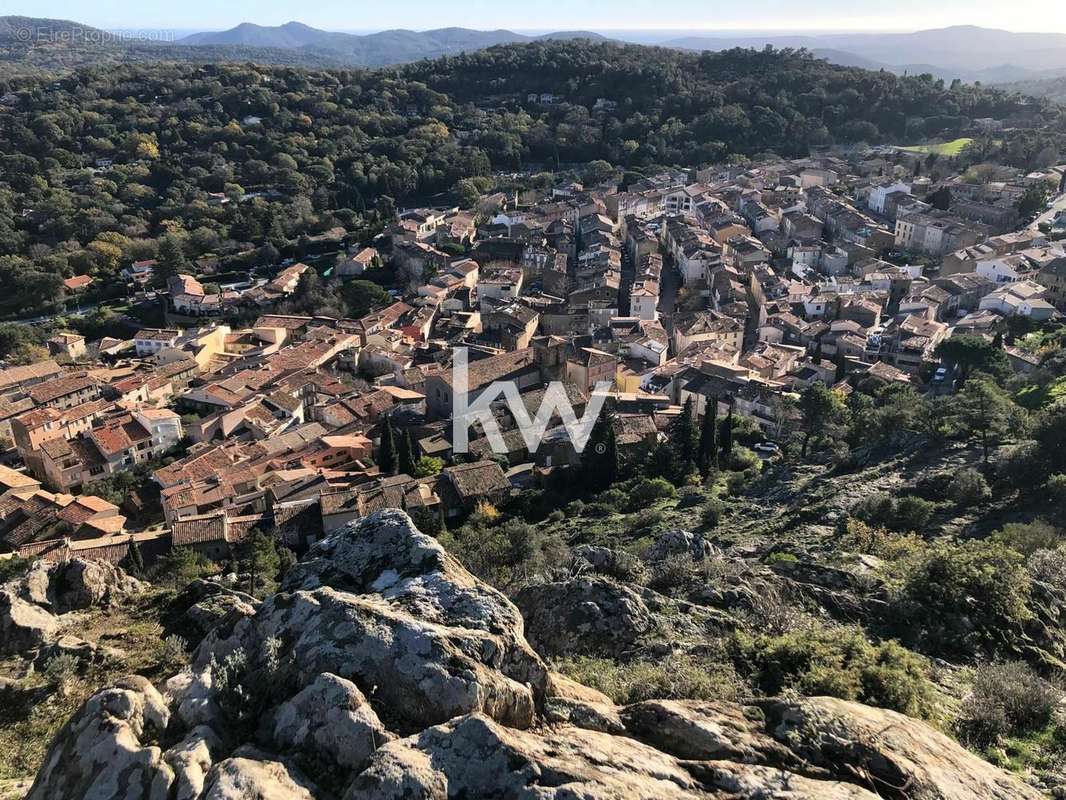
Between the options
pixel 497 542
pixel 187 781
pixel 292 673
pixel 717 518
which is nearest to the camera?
pixel 187 781

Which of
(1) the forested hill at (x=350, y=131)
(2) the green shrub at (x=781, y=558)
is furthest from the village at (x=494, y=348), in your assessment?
(2) the green shrub at (x=781, y=558)

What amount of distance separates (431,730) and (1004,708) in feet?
24.7

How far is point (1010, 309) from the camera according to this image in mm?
43094

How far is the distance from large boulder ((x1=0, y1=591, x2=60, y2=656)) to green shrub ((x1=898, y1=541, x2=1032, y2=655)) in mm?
13716

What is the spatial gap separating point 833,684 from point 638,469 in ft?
72.5

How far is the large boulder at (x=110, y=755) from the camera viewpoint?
5.03 m

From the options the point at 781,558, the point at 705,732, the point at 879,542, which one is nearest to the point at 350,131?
the point at 781,558

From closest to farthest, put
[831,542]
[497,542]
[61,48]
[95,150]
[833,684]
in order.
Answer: [833,684] → [831,542] → [497,542] → [95,150] → [61,48]

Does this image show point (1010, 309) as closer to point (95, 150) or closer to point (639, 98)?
point (639, 98)

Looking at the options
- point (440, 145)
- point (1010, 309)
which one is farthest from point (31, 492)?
point (440, 145)

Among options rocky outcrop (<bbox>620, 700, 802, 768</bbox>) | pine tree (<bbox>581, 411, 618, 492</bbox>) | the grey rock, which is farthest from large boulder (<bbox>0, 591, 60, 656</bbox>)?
pine tree (<bbox>581, 411, 618, 492</bbox>)

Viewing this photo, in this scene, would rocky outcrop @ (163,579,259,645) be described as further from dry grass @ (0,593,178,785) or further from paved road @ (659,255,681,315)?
paved road @ (659,255,681,315)

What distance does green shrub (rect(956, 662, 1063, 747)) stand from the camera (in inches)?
345

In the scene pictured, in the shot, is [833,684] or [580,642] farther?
[580,642]
